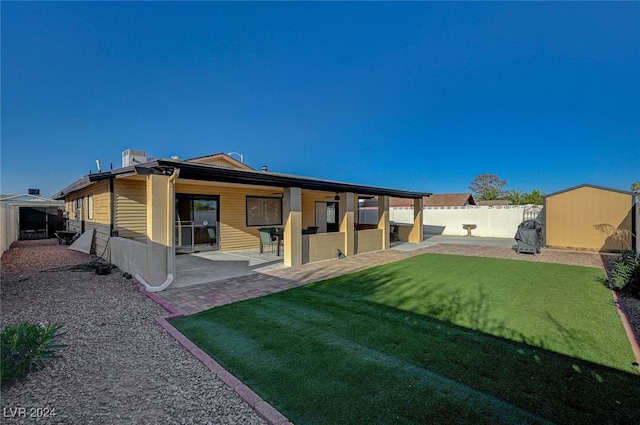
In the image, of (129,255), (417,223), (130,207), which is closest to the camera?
(129,255)

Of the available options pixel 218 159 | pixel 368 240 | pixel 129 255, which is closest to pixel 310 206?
pixel 368 240

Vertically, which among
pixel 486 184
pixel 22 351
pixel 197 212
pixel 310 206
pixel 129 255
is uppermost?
pixel 486 184

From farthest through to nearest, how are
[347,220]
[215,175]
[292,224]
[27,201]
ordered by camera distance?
1. [27,201]
2. [347,220]
3. [292,224]
4. [215,175]

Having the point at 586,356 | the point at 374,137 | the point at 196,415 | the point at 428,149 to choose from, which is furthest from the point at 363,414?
the point at 428,149

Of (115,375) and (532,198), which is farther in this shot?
(532,198)

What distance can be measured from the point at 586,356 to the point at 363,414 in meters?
2.97

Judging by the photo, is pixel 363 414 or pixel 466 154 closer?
pixel 363 414

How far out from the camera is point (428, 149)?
2941cm

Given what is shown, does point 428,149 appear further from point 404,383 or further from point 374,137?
point 404,383

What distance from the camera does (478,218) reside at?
779 inches

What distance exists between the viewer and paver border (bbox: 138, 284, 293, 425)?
232 cm

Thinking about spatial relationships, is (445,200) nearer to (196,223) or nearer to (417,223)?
(417,223)

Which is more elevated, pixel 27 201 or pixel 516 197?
pixel 516 197

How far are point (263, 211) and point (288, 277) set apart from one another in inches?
254
